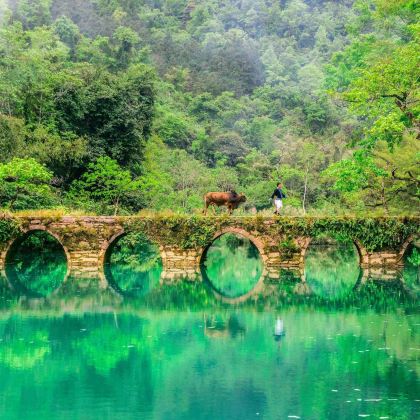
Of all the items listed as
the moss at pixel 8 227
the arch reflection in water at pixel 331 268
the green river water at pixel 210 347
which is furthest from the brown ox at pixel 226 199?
the moss at pixel 8 227

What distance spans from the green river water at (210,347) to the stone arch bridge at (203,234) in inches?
38.8

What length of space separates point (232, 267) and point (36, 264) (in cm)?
857

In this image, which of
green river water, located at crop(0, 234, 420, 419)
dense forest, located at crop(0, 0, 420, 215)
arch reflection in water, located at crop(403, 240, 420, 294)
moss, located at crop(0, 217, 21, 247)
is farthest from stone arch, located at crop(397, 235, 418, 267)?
moss, located at crop(0, 217, 21, 247)

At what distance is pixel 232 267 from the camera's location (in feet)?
110

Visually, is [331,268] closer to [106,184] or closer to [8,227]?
[106,184]

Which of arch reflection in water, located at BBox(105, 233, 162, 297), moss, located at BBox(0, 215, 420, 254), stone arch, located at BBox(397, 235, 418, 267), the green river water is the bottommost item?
A: the green river water

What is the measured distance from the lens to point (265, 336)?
17.0m

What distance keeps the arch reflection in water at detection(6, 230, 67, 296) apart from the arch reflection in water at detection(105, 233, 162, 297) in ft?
6.47

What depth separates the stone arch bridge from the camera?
28.2m

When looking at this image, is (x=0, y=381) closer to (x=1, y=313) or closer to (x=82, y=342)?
(x=82, y=342)

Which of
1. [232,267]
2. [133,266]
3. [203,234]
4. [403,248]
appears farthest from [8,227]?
[403,248]

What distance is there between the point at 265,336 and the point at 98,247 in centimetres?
1294

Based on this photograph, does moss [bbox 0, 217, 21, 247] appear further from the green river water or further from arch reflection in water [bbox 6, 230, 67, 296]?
the green river water

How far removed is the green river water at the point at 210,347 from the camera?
11469 mm
